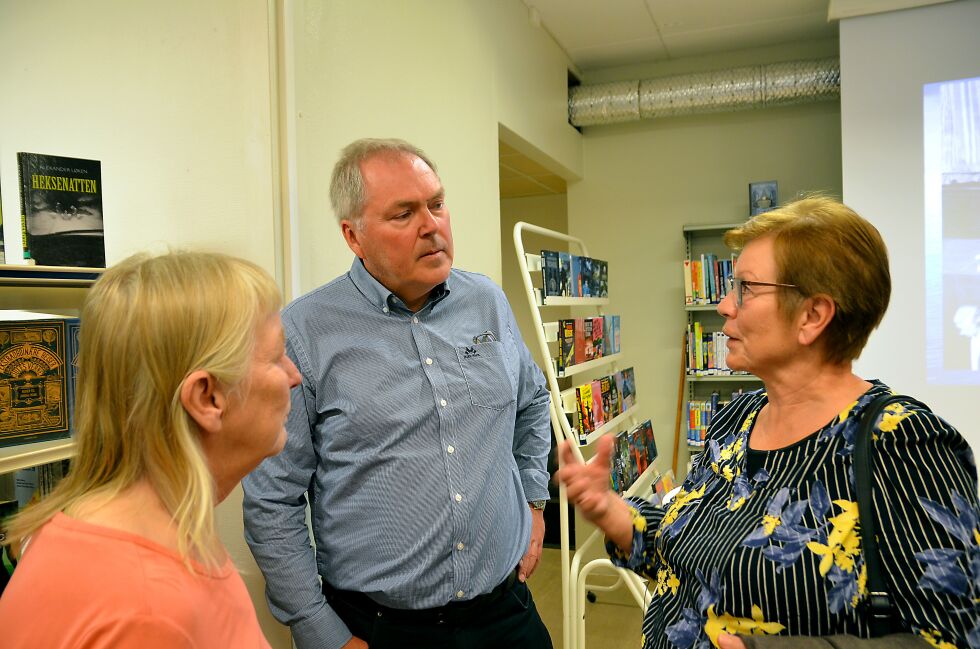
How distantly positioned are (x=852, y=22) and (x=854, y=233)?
3.05 metres

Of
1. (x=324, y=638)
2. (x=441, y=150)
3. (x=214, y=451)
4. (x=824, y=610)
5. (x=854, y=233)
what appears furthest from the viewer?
(x=441, y=150)

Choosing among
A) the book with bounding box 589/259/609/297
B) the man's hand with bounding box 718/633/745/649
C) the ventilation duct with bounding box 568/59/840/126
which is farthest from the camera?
the ventilation duct with bounding box 568/59/840/126

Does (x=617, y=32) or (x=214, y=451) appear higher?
(x=617, y=32)

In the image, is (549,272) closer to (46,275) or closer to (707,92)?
(46,275)

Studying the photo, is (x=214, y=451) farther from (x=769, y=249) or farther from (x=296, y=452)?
(x=769, y=249)

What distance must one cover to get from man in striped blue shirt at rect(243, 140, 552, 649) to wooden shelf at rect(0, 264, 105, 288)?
0.42 metres

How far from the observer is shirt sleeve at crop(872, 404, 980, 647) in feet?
2.90

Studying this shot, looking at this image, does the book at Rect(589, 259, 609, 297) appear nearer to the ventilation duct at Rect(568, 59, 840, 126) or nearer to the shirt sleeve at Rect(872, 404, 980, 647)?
the ventilation duct at Rect(568, 59, 840, 126)

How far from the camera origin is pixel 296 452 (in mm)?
1441

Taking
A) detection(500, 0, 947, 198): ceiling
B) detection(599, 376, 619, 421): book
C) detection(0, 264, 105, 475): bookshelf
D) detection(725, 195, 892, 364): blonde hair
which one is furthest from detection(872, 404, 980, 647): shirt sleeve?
detection(500, 0, 947, 198): ceiling

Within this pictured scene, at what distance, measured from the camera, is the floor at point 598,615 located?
327cm

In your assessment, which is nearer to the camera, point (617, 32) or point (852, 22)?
point (852, 22)

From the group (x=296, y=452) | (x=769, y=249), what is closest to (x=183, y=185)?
(x=296, y=452)

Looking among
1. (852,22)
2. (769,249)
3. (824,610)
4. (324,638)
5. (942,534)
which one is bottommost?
(324,638)
